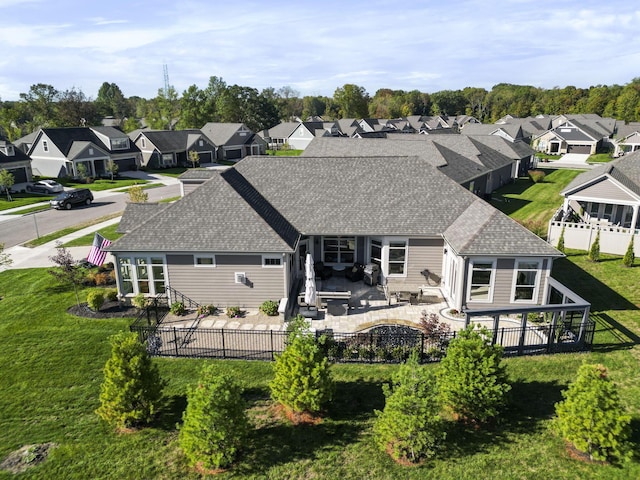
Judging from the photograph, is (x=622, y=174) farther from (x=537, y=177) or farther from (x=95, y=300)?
(x=95, y=300)

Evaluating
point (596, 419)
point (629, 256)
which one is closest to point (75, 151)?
point (629, 256)

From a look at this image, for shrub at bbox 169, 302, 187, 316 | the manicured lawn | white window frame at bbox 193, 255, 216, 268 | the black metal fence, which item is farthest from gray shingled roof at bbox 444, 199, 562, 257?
shrub at bbox 169, 302, 187, 316

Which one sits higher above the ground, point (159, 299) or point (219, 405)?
point (219, 405)

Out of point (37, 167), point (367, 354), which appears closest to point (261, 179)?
point (367, 354)

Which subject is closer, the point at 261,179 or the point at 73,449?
the point at 73,449

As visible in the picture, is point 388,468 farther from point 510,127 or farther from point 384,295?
point 510,127

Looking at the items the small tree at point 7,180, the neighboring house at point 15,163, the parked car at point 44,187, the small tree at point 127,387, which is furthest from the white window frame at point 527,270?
the neighboring house at point 15,163
